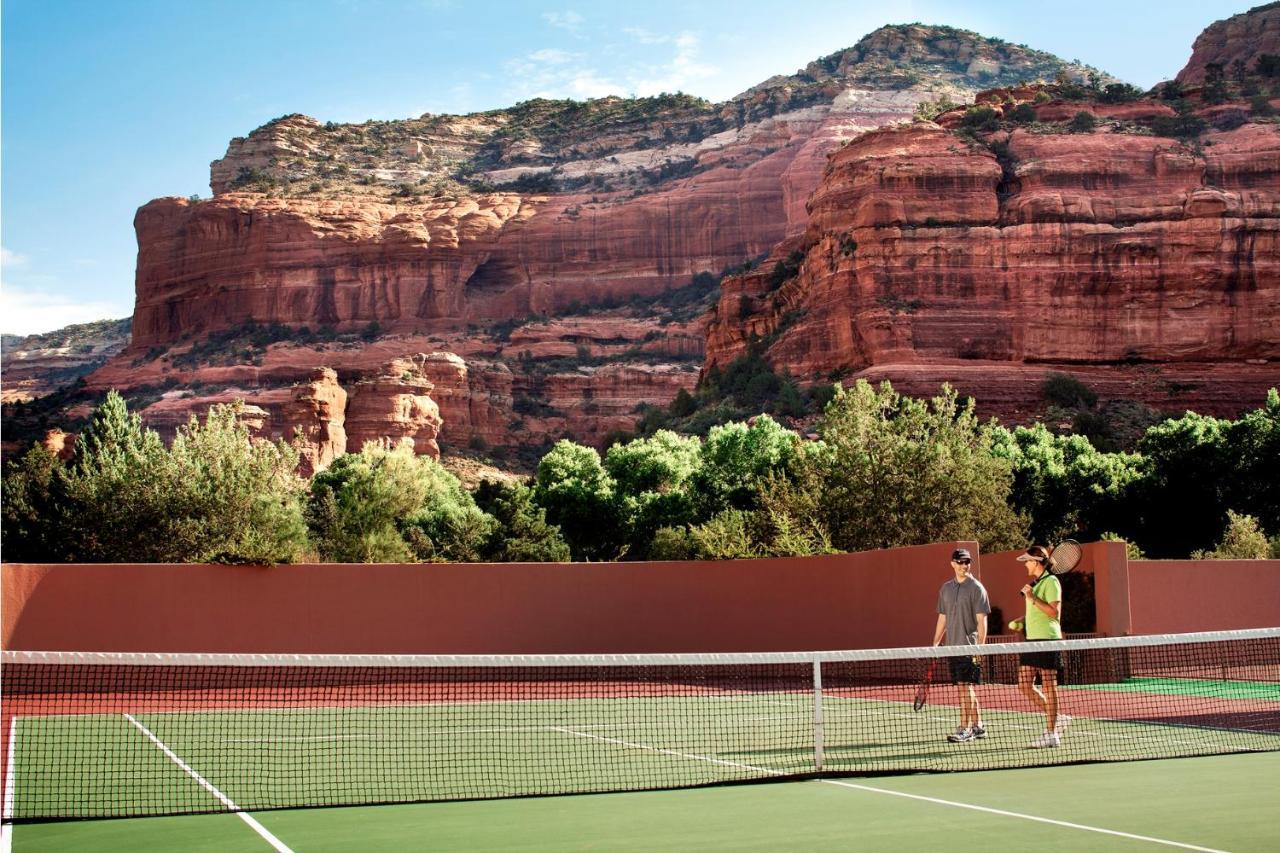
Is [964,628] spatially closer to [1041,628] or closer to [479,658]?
[1041,628]

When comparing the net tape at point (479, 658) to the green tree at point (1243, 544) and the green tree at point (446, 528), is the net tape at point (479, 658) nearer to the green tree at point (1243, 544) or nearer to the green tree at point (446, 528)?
the green tree at point (1243, 544)

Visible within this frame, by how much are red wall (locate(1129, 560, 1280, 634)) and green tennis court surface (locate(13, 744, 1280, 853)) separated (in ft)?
42.7

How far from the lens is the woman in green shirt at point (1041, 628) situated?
11.7 meters

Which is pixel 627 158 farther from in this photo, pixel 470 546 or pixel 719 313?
pixel 470 546

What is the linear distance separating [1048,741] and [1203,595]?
515 inches

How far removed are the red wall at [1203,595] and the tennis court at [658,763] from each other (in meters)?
2.27

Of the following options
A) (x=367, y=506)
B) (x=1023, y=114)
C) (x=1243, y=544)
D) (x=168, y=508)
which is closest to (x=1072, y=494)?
(x=1243, y=544)

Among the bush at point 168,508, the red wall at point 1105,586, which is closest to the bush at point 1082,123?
the bush at point 168,508

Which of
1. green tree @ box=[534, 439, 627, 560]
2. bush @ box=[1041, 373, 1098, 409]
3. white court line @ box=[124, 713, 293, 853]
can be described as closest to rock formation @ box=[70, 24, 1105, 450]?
bush @ box=[1041, 373, 1098, 409]

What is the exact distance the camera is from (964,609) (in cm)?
1241

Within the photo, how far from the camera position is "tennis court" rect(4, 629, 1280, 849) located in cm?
807

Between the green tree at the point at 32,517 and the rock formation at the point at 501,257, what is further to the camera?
the rock formation at the point at 501,257

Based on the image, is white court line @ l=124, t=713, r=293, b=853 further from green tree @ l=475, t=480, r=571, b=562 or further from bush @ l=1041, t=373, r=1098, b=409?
bush @ l=1041, t=373, r=1098, b=409

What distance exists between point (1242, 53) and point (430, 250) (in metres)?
69.3
